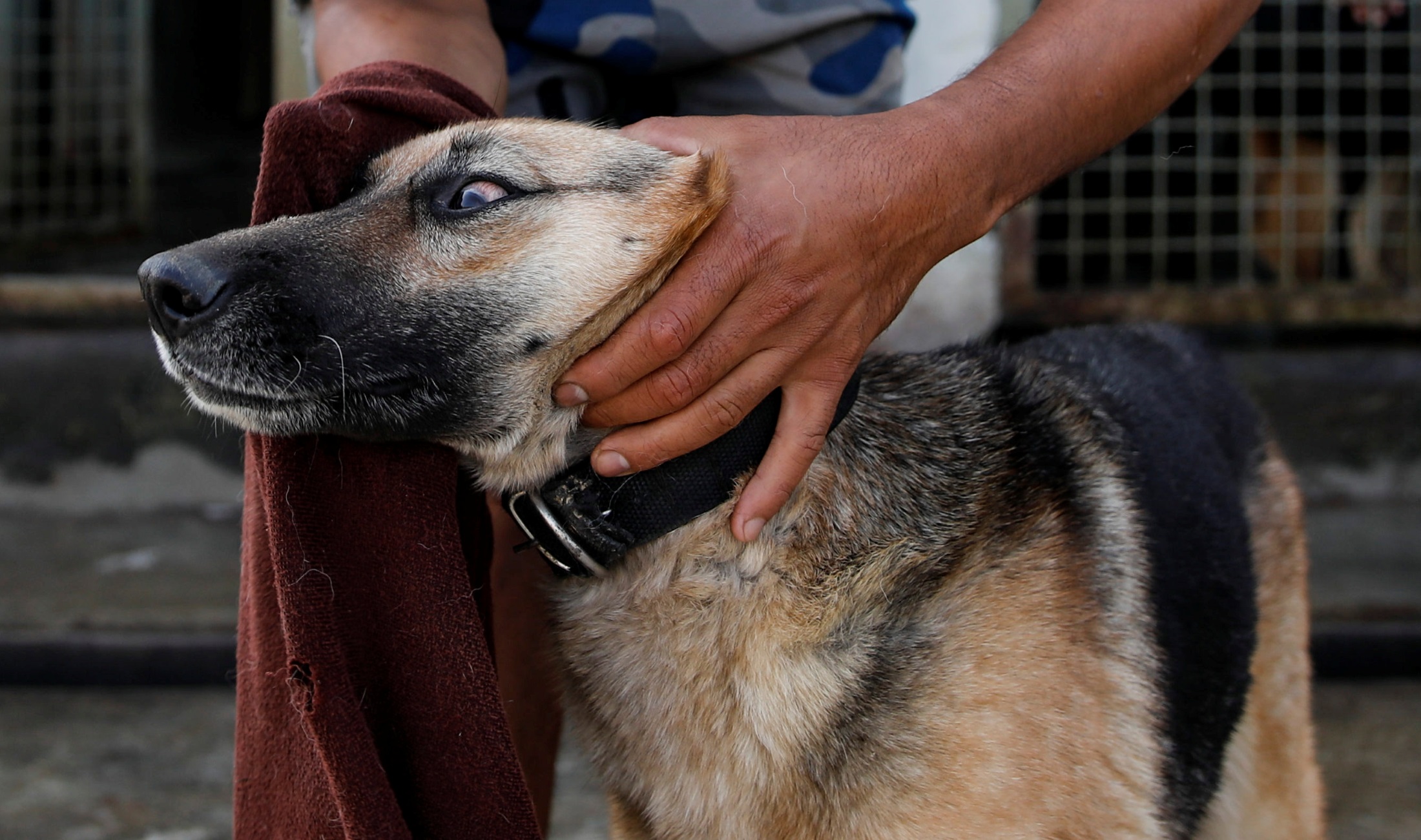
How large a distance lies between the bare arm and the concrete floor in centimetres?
142

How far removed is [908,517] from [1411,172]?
5.44 metres

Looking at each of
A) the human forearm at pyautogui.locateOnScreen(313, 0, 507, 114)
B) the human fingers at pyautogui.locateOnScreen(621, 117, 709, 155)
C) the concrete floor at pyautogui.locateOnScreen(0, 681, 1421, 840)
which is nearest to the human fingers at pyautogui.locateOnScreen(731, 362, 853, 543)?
the human fingers at pyautogui.locateOnScreen(621, 117, 709, 155)

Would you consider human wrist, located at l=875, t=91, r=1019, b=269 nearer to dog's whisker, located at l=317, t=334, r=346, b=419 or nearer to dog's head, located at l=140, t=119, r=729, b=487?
dog's head, located at l=140, t=119, r=729, b=487

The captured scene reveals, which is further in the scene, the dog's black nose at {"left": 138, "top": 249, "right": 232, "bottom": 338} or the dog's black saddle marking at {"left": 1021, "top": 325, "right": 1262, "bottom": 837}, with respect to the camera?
the dog's black saddle marking at {"left": 1021, "top": 325, "right": 1262, "bottom": 837}

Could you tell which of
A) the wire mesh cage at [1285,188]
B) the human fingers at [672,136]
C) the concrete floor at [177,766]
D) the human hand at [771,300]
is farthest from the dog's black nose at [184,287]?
the wire mesh cage at [1285,188]

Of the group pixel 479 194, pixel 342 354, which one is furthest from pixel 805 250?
pixel 342 354

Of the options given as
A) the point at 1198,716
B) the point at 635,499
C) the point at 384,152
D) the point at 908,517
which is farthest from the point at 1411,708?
the point at 384,152

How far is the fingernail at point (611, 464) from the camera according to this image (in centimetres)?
158

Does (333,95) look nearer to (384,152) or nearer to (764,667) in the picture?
(384,152)

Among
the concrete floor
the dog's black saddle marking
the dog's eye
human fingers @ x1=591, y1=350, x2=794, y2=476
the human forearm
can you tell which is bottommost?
the concrete floor

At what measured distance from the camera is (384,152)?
1.81m

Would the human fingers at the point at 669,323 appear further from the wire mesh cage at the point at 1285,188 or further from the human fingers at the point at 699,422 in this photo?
the wire mesh cage at the point at 1285,188

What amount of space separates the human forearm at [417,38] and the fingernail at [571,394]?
713 mm

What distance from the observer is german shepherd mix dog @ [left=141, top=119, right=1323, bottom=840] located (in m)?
1.54
